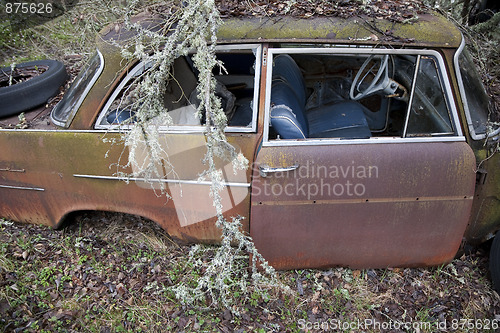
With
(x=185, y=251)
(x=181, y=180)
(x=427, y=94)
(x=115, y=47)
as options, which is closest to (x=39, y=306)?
(x=185, y=251)

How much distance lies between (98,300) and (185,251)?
0.72 m

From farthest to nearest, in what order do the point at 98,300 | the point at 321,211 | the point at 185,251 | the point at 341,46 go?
1. the point at 185,251
2. the point at 98,300
3. the point at 321,211
4. the point at 341,46

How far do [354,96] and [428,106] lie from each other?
2.94ft

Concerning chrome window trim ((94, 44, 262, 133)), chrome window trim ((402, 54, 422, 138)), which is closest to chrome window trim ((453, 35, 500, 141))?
chrome window trim ((402, 54, 422, 138))

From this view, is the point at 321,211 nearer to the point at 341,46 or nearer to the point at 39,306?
the point at 341,46

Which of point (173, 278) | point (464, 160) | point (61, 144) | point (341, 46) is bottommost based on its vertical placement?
point (173, 278)

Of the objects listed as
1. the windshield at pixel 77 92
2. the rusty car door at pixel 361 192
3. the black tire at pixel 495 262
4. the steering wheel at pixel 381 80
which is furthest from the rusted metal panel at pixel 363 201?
the windshield at pixel 77 92

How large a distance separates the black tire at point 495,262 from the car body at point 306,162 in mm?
83

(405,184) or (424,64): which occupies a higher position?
(424,64)

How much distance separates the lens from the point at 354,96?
3238 millimetres

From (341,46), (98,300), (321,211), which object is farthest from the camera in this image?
(98,300)

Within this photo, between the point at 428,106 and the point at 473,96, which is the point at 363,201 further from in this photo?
the point at 473,96

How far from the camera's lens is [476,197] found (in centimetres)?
248

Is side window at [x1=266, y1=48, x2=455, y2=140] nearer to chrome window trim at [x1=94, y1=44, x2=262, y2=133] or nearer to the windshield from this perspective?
chrome window trim at [x1=94, y1=44, x2=262, y2=133]
